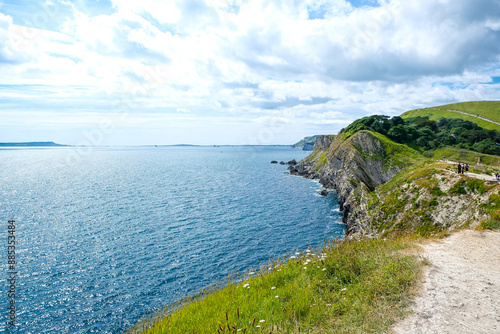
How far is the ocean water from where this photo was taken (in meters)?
27.2

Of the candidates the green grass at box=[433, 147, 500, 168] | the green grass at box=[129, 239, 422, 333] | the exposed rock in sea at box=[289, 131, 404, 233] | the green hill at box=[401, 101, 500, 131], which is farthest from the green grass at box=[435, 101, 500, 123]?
the green grass at box=[129, 239, 422, 333]

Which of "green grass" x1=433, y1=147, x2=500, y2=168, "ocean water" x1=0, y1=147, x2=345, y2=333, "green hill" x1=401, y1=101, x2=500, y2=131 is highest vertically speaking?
"green hill" x1=401, y1=101, x2=500, y2=131

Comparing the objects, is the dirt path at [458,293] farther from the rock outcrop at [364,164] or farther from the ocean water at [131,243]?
the rock outcrop at [364,164]

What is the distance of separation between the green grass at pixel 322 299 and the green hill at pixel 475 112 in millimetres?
145085

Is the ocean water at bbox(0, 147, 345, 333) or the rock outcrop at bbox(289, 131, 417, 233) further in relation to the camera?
the rock outcrop at bbox(289, 131, 417, 233)

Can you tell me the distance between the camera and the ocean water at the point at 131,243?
89.3ft

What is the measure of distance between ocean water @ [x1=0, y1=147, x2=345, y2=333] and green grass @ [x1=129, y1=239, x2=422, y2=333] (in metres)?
18.6

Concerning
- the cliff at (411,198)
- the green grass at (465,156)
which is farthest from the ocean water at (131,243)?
the green grass at (465,156)

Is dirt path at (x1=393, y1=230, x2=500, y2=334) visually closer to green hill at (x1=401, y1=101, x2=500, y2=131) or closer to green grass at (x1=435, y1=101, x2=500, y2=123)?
green hill at (x1=401, y1=101, x2=500, y2=131)

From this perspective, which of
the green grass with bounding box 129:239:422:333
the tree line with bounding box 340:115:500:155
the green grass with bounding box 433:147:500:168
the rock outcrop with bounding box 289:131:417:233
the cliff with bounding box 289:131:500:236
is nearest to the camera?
the green grass with bounding box 129:239:422:333

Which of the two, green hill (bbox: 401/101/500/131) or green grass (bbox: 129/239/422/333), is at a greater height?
green hill (bbox: 401/101/500/131)

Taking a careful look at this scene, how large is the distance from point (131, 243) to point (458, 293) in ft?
143

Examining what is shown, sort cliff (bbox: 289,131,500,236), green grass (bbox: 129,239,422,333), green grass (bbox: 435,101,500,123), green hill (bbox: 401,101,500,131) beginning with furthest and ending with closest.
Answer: green grass (bbox: 435,101,500,123) < green hill (bbox: 401,101,500,131) < cliff (bbox: 289,131,500,236) < green grass (bbox: 129,239,422,333)

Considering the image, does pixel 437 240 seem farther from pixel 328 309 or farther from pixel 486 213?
pixel 486 213
